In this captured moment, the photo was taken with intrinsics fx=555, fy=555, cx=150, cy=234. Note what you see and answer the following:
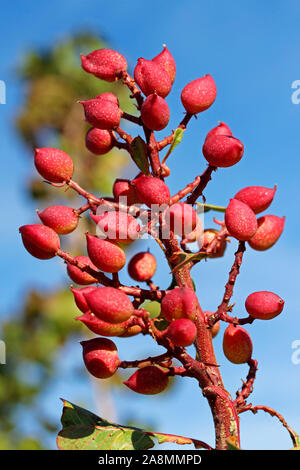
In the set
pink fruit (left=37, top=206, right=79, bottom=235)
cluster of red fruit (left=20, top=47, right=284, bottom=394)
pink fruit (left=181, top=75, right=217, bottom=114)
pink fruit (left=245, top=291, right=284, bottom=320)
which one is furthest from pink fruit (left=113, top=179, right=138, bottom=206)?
pink fruit (left=245, top=291, right=284, bottom=320)

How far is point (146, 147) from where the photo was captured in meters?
1.17

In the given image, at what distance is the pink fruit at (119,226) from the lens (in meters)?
1.08

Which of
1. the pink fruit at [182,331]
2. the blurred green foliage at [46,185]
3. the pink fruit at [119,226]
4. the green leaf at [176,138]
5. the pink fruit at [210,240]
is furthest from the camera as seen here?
the blurred green foliage at [46,185]

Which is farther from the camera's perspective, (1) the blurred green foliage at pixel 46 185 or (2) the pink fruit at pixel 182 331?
(1) the blurred green foliage at pixel 46 185

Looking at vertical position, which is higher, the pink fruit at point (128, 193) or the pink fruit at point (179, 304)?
the pink fruit at point (128, 193)

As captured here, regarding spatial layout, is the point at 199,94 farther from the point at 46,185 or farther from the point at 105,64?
the point at 46,185

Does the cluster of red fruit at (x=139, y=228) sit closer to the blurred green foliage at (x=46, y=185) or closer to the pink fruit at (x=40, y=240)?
the pink fruit at (x=40, y=240)

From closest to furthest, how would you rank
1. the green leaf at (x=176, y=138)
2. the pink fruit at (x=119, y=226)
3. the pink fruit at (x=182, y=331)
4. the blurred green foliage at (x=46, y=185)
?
1. the pink fruit at (x=182, y=331)
2. the pink fruit at (x=119, y=226)
3. the green leaf at (x=176, y=138)
4. the blurred green foliage at (x=46, y=185)

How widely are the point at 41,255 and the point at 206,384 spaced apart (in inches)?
17.1

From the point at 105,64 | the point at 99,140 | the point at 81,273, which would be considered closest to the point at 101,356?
the point at 81,273

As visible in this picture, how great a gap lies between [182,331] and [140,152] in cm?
39

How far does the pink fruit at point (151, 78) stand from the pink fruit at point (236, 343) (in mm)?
520

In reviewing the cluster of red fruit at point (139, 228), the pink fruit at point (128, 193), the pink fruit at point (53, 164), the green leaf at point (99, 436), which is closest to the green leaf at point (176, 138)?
the cluster of red fruit at point (139, 228)
